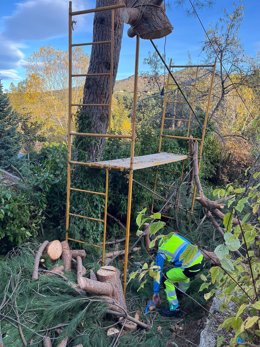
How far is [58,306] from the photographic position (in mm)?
2859

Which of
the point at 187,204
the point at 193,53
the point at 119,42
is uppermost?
the point at 193,53

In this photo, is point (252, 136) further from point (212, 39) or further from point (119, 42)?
point (119, 42)

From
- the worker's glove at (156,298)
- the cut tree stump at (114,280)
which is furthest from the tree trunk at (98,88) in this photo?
the worker's glove at (156,298)

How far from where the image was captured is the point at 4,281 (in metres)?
3.21

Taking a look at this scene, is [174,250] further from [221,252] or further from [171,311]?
[221,252]

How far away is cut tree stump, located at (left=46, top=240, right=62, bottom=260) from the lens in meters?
3.76

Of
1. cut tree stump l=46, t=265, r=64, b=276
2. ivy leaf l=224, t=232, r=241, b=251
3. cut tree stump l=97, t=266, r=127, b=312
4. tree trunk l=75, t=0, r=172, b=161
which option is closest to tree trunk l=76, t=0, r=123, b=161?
tree trunk l=75, t=0, r=172, b=161

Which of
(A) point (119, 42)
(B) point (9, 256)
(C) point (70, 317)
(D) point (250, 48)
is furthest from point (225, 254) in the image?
(D) point (250, 48)

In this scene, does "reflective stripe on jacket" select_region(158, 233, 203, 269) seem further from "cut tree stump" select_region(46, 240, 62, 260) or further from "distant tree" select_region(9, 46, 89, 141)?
"distant tree" select_region(9, 46, 89, 141)

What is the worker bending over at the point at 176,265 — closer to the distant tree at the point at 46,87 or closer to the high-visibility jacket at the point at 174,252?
the high-visibility jacket at the point at 174,252

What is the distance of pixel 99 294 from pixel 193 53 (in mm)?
9536

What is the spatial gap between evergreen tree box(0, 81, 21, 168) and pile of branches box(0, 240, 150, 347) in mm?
7698

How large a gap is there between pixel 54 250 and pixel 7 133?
8808 millimetres

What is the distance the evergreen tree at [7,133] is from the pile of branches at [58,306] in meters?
7.70
